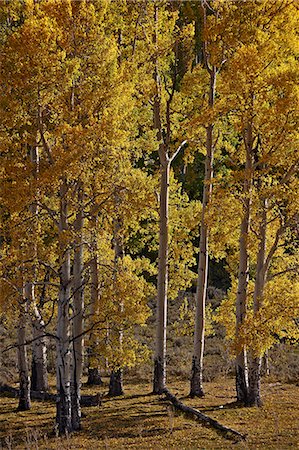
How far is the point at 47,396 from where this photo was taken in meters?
16.3

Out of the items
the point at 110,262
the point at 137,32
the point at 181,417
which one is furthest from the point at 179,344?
the point at 137,32

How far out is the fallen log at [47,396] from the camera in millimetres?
14938

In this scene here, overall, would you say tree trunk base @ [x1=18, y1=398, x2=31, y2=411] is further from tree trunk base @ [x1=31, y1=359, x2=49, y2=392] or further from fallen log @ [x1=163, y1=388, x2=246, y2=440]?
fallen log @ [x1=163, y1=388, x2=246, y2=440]

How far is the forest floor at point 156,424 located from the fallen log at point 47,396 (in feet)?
0.81

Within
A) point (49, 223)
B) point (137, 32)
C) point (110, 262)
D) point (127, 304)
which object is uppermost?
point (137, 32)

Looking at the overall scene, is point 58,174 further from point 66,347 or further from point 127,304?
point 127,304

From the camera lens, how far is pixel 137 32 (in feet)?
49.6

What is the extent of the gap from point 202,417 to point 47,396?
5.64m

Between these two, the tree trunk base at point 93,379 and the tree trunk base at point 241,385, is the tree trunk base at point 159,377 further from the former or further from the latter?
the tree trunk base at point 93,379

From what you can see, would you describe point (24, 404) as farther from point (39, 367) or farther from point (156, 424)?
point (156, 424)

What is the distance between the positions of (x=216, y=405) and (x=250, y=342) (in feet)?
12.1

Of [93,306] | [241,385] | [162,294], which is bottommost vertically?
[241,385]

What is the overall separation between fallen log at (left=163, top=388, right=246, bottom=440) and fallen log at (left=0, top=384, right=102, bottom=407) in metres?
1.82

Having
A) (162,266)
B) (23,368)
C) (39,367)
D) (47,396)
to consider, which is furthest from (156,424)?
(39,367)
